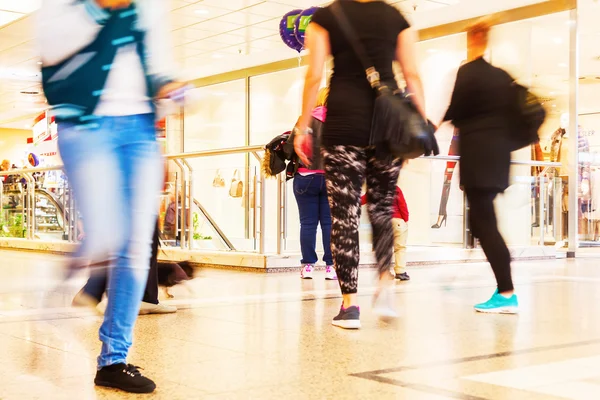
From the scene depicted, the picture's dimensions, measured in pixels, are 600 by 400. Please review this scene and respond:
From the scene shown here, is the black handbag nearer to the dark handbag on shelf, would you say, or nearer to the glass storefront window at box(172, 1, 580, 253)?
the dark handbag on shelf

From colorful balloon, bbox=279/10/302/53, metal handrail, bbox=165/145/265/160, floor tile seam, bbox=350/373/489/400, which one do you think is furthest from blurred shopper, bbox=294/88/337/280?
floor tile seam, bbox=350/373/489/400

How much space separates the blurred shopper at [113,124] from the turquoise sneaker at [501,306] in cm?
229

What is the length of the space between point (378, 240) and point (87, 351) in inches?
50.3

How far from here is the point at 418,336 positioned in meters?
3.34

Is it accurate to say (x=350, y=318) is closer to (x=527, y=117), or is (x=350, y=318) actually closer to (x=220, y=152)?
(x=527, y=117)

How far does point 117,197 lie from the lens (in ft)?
7.50

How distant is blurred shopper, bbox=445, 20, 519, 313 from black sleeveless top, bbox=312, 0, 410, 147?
0.77m

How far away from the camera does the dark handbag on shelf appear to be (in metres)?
4.11

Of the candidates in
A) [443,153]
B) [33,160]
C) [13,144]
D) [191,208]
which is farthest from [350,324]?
[13,144]

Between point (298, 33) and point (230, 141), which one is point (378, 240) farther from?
point (230, 141)

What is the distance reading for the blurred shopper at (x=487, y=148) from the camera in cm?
409

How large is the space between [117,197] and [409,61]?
172 cm

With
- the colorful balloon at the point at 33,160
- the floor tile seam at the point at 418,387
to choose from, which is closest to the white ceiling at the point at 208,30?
the colorful balloon at the point at 33,160

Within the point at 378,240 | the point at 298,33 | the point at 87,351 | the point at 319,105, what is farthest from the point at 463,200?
the point at 87,351
